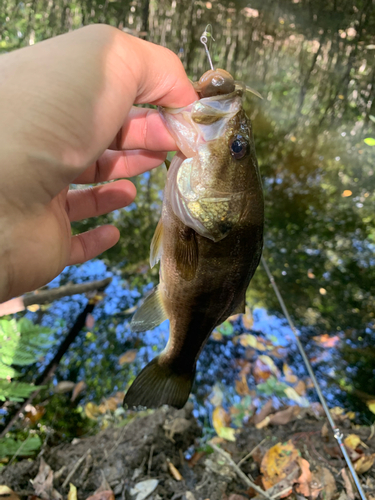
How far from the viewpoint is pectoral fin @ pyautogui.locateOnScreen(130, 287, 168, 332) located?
1.90 meters

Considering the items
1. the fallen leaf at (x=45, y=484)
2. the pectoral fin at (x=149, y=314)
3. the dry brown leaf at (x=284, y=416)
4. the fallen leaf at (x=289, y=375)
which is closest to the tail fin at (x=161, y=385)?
the pectoral fin at (x=149, y=314)

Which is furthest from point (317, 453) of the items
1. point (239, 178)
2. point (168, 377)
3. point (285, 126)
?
point (285, 126)

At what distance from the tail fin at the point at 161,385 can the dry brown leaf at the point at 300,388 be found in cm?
166

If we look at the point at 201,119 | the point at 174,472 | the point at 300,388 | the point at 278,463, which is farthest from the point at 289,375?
the point at 201,119

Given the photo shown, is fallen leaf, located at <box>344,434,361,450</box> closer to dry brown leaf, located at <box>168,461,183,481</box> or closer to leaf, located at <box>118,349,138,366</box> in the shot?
dry brown leaf, located at <box>168,461,183,481</box>

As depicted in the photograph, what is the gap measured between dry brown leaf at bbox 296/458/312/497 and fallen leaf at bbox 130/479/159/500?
105cm

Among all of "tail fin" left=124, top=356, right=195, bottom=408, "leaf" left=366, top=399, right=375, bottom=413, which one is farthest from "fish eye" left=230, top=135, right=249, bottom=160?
"leaf" left=366, top=399, right=375, bottom=413

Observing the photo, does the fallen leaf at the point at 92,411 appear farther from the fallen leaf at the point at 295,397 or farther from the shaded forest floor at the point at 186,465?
the fallen leaf at the point at 295,397

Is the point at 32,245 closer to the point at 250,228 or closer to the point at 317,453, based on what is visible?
the point at 250,228

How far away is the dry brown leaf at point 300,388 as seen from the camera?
309 centimetres

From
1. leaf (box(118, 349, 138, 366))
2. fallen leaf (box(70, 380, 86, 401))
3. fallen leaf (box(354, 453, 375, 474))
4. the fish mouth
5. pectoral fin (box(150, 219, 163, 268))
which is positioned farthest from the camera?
leaf (box(118, 349, 138, 366))

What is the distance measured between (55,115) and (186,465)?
2620mm

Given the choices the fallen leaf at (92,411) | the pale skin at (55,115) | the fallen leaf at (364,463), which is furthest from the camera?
the fallen leaf at (92,411)

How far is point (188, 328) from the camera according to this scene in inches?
74.4
